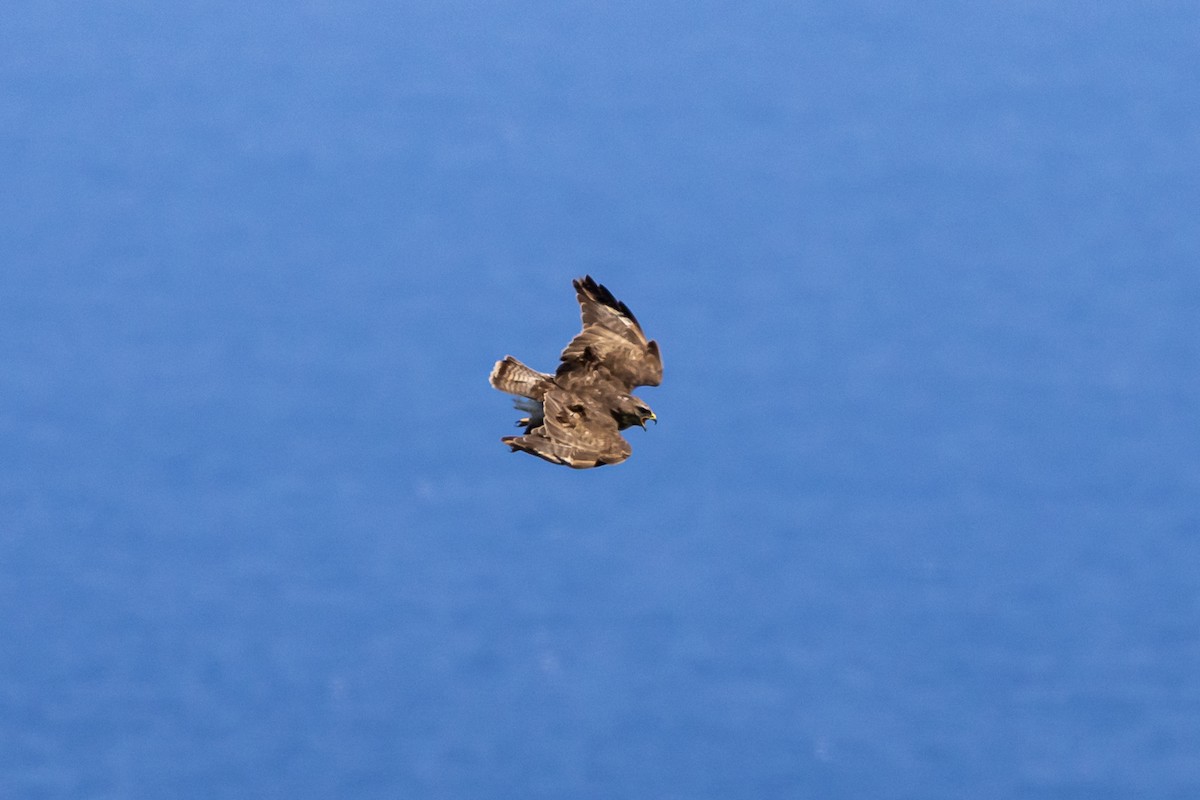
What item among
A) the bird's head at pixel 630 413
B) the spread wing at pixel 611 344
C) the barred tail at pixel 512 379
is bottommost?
the bird's head at pixel 630 413

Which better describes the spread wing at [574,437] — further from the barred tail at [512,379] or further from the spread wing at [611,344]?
the spread wing at [611,344]

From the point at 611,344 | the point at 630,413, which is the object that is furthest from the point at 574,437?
the point at 611,344

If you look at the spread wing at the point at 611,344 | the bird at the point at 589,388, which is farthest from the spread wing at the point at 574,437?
the spread wing at the point at 611,344

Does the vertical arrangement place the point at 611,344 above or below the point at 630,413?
above

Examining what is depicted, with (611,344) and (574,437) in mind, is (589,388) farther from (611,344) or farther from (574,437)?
(574,437)

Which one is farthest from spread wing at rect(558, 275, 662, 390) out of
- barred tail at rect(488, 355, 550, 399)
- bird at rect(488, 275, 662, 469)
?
barred tail at rect(488, 355, 550, 399)

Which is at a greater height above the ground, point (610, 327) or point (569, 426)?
point (610, 327)

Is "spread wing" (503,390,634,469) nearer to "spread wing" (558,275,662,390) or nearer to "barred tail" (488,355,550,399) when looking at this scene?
"barred tail" (488,355,550,399)
